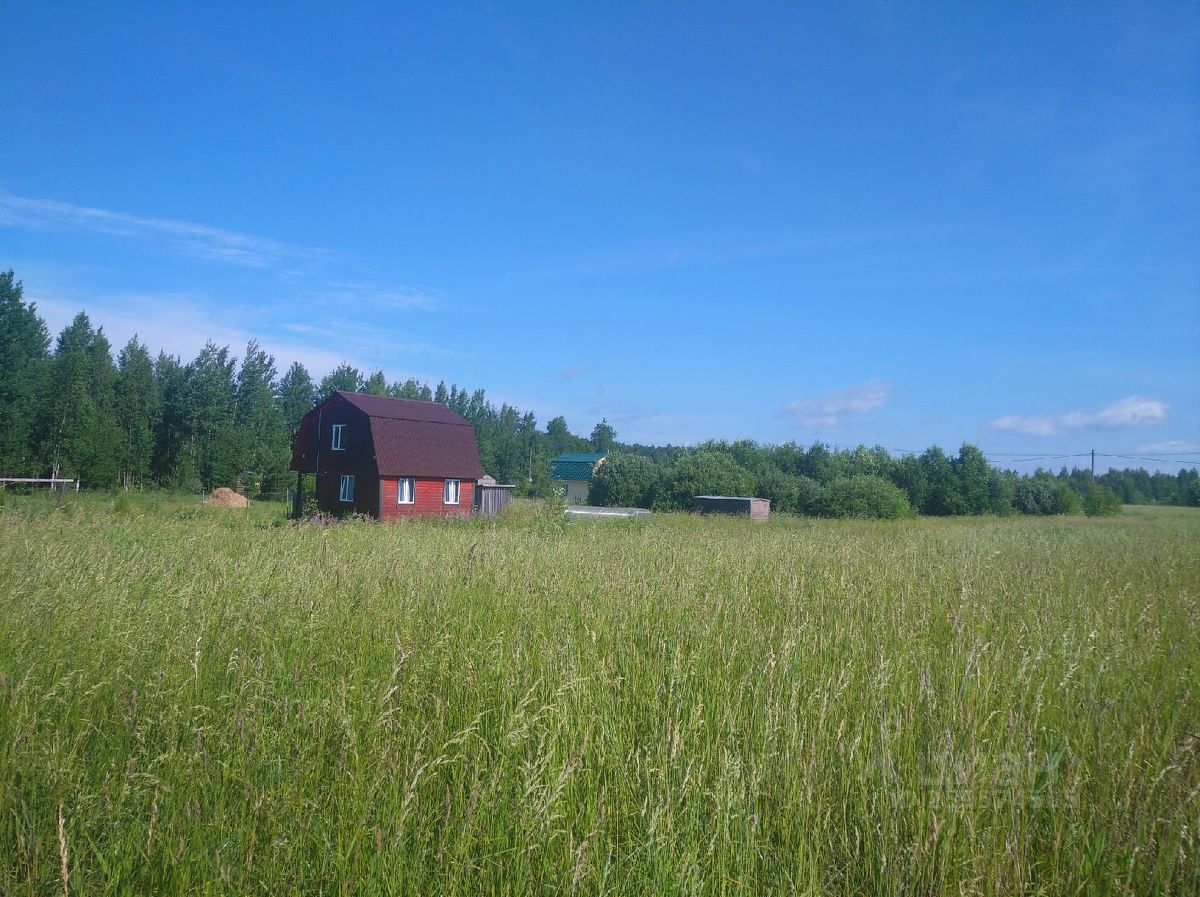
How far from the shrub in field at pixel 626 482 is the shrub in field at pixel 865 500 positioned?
1741cm

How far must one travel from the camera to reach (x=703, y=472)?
53375 millimetres

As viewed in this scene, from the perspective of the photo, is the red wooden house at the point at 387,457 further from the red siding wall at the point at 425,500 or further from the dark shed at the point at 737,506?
the dark shed at the point at 737,506

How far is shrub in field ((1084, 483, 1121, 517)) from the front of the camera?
2138 inches

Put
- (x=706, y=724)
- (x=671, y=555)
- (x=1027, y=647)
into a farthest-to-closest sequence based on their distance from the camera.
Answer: (x=671, y=555) < (x=1027, y=647) < (x=706, y=724)

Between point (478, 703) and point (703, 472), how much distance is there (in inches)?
2010

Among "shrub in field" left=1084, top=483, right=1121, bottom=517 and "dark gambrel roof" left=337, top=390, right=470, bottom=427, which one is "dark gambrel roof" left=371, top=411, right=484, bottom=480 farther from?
"shrub in field" left=1084, top=483, right=1121, bottom=517

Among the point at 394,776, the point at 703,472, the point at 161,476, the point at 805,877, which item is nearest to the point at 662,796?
the point at 805,877

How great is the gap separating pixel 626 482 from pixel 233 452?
34.7 m

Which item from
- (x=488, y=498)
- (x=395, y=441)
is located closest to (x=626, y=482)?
(x=488, y=498)

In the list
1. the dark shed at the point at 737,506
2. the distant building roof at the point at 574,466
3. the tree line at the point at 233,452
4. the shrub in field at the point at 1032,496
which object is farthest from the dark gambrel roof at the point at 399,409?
the distant building roof at the point at 574,466

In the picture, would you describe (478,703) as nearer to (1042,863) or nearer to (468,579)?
(1042,863)

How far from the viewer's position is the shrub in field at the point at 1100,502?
54.3 meters

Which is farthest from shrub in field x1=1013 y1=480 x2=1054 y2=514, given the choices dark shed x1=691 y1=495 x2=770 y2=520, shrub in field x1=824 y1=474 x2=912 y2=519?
dark shed x1=691 y1=495 x2=770 y2=520

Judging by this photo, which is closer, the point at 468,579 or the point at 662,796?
the point at 662,796
